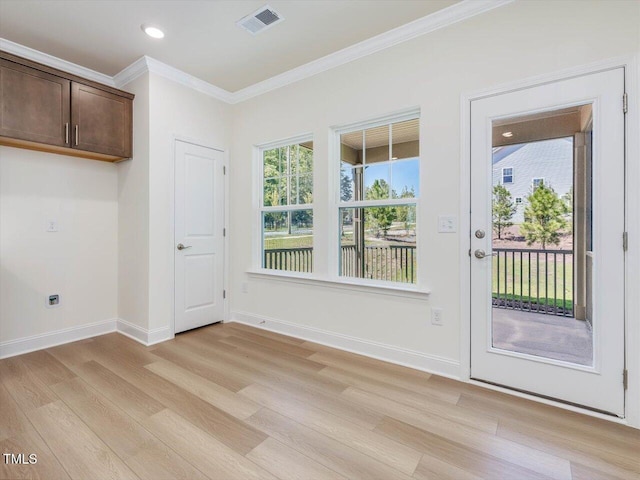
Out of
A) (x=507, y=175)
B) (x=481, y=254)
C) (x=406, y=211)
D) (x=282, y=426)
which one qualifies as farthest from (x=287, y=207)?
(x=282, y=426)

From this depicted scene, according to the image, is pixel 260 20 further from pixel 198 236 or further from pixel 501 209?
pixel 501 209

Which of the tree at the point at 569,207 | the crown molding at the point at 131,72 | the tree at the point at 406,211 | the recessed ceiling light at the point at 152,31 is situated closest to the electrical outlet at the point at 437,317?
the tree at the point at 406,211

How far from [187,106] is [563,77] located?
3.31 m

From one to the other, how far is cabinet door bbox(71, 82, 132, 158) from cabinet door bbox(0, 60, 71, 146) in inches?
3.1

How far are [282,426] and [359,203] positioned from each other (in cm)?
190

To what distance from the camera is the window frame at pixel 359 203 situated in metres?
2.57

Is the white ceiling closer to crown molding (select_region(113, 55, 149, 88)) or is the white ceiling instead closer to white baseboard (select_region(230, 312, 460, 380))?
crown molding (select_region(113, 55, 149, 88))

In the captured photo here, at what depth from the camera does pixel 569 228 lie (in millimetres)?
2062

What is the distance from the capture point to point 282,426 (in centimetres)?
181

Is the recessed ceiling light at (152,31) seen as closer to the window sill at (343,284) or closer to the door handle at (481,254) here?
the window sill at (343,284)

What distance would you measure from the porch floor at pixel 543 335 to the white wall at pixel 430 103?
298 millimetres

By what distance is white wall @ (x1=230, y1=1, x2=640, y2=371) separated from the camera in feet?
6.55

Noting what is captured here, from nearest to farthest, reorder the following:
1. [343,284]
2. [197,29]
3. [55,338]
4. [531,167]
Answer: [531,167], [197,29], [343,284], [55,338]

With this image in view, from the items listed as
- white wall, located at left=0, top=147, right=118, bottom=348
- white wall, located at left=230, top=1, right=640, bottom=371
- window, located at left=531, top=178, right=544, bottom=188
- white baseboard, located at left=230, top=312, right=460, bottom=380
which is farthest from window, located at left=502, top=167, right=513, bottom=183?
white wall, located at left=0, top=147, right=118, bottom=348
